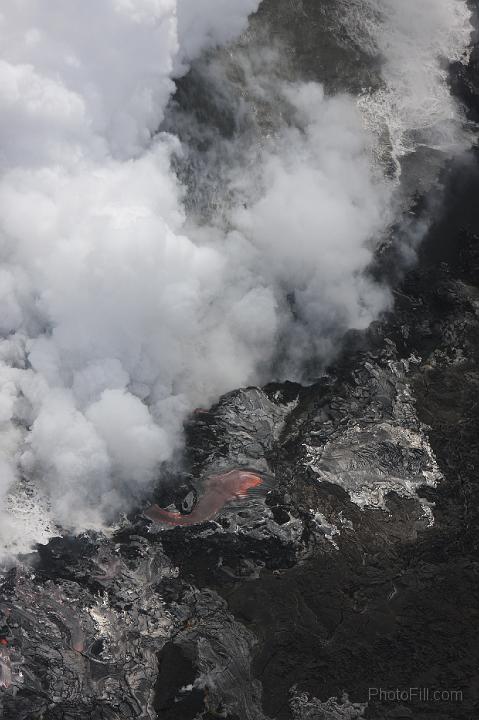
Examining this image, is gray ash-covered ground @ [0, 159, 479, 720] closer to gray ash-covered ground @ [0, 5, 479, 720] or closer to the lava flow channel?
gray ash-covered ground @ [0, 5, 479, 720]

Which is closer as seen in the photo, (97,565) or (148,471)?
(97,565)

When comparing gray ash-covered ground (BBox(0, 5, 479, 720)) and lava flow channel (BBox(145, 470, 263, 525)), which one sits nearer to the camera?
gray ash-covered ground (BBox(0, 5, 479, 720))

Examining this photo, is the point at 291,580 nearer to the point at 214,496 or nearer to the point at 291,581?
the point at 291,581

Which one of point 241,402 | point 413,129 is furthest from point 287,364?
point 413,129

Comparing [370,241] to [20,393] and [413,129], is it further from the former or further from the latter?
[20,393]

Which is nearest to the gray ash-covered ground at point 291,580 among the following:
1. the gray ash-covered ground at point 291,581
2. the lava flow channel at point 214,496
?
the gray ash-covered ground at point 291,581

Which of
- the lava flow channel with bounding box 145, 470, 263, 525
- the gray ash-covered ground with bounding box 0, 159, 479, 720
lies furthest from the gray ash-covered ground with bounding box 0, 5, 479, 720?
the lava flow channel with bounding box 145, 470, 263, 525
